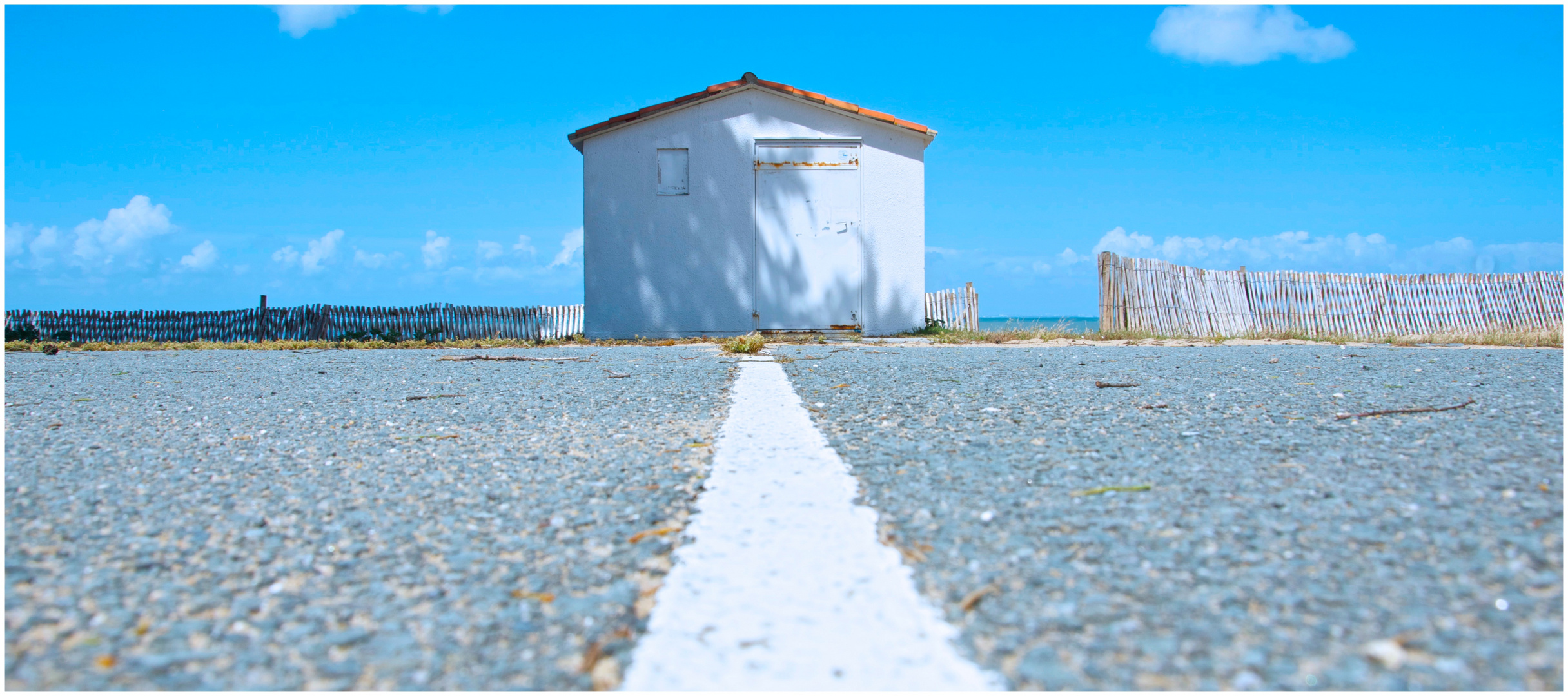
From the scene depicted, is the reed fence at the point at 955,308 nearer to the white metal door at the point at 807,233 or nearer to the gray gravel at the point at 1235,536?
the white metal door at the point at 807,233

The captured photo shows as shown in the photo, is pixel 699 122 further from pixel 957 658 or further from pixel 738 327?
pixel 957 658

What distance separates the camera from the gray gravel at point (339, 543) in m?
0.93

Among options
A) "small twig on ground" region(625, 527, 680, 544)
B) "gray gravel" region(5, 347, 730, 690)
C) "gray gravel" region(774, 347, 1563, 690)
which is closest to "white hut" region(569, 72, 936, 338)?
"gray gravel" region(5, 347, 730, 690)

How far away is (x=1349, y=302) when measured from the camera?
15695 mm

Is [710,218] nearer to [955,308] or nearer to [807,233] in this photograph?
[807,233]

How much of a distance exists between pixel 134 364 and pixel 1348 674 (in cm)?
728

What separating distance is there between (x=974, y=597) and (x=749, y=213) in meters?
10.4

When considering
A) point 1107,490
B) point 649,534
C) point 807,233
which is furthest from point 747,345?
point 807,233

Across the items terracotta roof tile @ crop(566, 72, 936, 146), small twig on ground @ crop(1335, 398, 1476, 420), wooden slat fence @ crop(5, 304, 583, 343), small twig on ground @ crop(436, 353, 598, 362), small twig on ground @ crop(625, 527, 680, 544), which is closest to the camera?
small twig on ground @ crop(625, 527, 680, 544)

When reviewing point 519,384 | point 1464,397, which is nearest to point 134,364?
point 519,384

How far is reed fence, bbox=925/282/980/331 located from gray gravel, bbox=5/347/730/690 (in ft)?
41.9

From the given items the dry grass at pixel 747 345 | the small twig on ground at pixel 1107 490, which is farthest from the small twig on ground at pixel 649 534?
the dry grass at pixel 747 345

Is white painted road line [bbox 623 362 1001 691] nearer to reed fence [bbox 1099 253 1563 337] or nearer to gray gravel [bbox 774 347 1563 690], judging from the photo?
gray gravel [bbox 774 347 1563 690]

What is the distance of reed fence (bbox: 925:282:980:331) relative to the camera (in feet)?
49.1
